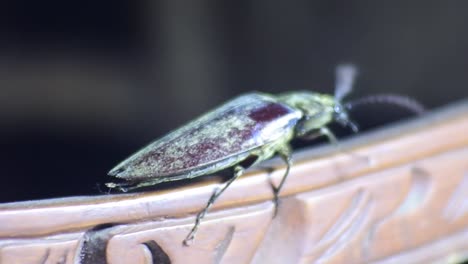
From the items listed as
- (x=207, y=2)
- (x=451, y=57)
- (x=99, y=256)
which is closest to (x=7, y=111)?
(x=207, y=2)

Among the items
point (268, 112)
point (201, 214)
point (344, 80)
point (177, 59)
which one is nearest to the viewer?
point (201, 214)

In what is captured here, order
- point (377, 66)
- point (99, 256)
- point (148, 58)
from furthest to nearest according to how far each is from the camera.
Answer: point (148, 58), point (377, 66), point (99, 256)

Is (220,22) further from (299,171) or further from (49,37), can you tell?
(299,171)

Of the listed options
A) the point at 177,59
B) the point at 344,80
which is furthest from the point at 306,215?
the point at 177,59

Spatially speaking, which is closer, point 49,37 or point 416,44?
point 416,44

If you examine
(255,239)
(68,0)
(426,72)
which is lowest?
(426,72)

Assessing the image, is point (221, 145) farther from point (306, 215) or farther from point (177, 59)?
point (177, 59)

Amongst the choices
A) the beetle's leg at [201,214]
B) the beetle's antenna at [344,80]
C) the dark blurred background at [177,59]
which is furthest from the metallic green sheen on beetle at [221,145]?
the dark blurred background at [177,59]
